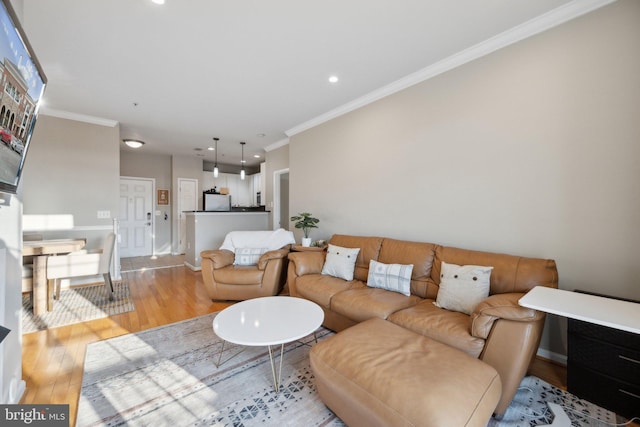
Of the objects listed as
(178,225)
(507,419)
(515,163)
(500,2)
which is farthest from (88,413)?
(178,225)

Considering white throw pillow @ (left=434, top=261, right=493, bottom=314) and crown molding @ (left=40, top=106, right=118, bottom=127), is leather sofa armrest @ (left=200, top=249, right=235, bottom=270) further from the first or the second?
crown molding @ (left=40, top=106, right=118, bottom=127)

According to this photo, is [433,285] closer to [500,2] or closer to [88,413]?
[500,2]

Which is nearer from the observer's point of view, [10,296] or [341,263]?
[10,296]

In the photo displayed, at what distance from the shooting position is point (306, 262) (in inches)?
122

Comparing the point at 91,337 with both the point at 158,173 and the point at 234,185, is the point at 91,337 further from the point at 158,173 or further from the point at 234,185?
the point at 234,185

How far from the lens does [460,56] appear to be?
252 cm

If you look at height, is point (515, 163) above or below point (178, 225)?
above

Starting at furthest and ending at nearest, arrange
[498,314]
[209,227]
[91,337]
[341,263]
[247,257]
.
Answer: [209,227]
[247,257]
[341,263]
[91,337]
[498,314]

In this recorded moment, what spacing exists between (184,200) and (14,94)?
6187mm

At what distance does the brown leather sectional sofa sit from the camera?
150 cm

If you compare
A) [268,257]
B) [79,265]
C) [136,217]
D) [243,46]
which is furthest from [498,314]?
[136,217]

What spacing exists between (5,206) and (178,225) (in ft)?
19.2

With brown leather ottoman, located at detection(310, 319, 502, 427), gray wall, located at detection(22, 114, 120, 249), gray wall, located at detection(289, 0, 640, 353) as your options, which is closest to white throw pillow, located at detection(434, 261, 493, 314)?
gray wall, located at detection(289, 0, 640, 353)

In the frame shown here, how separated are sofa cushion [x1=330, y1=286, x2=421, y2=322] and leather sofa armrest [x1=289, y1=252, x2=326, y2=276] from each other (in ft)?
2.25
